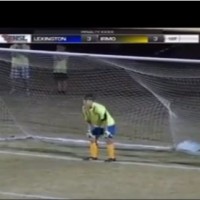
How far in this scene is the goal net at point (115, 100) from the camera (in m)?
13.5

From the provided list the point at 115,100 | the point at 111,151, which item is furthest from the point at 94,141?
the point at 115,100

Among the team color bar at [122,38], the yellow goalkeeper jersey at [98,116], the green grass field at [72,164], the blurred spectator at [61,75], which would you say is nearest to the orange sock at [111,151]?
the green grass field at [72,164]

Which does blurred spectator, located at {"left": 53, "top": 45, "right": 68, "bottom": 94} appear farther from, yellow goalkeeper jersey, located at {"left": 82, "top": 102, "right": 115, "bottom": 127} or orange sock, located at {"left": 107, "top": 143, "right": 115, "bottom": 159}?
orange sock, located at {"left": 107, "top": 143, "right": 115, "bottom": 159}

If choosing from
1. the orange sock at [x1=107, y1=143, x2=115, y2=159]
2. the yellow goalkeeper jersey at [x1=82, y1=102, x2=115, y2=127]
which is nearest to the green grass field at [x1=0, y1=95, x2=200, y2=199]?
the orange sock at [x1=107, y1=143, x2=115, y2=159]

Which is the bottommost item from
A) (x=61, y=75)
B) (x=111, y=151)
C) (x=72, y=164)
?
(x=72, y=164)

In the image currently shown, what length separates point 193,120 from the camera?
1373 cm

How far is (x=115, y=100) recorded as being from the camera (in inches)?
611

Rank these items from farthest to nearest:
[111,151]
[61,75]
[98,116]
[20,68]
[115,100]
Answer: [61,75], [115,100], [20,68], [98,116], [111,151]

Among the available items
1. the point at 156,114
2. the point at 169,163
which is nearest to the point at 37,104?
the point at 156,114

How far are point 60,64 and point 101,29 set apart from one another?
6937 mm

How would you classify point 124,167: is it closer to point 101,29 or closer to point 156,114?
point 156,114

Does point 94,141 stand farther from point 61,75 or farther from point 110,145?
point 61,75
